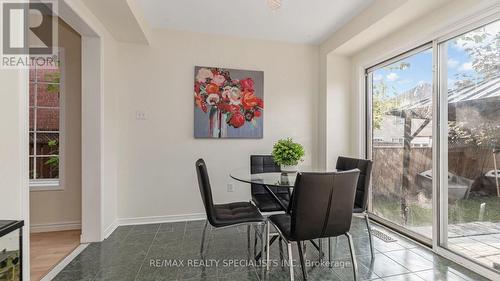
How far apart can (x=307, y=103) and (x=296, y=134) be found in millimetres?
525

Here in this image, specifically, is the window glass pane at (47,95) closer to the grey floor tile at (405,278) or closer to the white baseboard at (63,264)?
the white baseboard at (63,264)

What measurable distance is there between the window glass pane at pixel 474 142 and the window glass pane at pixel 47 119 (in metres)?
4.39

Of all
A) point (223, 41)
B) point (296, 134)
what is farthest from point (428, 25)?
point (223, 41)

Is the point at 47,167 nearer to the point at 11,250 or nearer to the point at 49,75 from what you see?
the point at 49,75

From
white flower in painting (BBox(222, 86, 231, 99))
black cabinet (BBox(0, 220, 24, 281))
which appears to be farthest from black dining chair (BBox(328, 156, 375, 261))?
black cabinet (BBox(0, 220, 24, 281))

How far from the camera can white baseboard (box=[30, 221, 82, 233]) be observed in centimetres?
284

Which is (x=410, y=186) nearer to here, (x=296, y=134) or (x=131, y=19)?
(x=296, y=134)

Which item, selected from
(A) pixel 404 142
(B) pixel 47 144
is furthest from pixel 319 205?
(B) pixel 47 144

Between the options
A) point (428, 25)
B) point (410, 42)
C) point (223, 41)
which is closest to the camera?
point (428, 25)

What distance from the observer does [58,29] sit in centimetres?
294

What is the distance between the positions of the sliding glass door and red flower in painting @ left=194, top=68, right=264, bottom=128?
6.07ft

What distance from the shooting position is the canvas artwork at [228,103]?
3.26 meters

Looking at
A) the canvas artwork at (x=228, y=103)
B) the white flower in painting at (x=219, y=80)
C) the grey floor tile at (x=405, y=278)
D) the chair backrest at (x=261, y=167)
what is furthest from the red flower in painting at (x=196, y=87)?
the grey floor tile at (x=405, y=278)

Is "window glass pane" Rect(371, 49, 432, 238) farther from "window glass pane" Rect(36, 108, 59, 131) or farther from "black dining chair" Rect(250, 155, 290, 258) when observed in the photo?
"window glass pane" Rect(36, 108, 59, 131)
